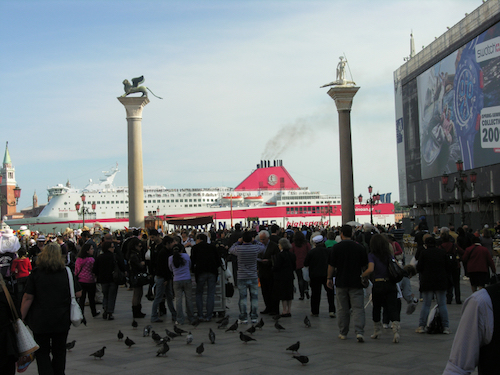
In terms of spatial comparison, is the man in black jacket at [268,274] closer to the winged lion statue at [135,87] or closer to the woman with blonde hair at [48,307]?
the woman with blonde hair at [48,307]

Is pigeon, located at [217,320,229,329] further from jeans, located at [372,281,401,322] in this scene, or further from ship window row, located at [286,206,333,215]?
ship window row, located at [286,206,333,215]

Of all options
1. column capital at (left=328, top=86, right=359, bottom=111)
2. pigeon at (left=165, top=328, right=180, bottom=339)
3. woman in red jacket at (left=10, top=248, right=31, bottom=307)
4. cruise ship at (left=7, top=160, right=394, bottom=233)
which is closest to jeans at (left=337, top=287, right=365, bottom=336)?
pigeon at (left=165, top=328, right=180, bottom=339)

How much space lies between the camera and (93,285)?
9.45 meters

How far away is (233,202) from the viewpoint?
67.3 m

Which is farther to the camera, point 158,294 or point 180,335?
point 158,294

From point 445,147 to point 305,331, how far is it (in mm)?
27943

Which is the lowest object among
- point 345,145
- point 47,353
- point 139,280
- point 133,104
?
point 47,353

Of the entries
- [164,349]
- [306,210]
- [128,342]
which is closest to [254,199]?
[306,210]

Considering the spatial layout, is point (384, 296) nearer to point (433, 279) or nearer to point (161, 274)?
point (433, 279)

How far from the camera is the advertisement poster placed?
88.3 feet

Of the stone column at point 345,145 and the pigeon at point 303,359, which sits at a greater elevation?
the stone column at point 345,145

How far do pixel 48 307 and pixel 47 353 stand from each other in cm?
43

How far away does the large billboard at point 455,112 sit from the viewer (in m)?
27.0

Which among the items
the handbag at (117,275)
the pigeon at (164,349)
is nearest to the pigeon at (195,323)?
the handbag at (117,275)
